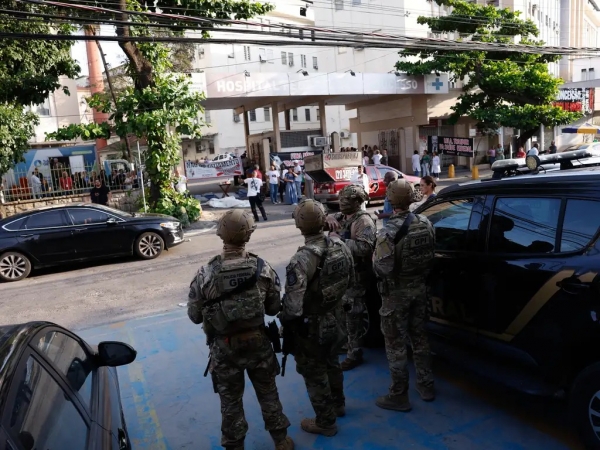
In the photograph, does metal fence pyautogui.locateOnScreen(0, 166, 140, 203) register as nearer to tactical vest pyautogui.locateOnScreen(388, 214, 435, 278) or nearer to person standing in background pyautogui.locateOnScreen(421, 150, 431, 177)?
tactical vest pyautogui.locateOnScreen(388, 214, 435, 278)

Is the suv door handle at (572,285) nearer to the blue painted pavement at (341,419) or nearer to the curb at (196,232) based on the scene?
the blue painted pavement at (341,419)

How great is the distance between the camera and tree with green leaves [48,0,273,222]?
45.4 ft

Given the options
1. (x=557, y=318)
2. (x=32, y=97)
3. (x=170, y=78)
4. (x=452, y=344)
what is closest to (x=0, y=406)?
(x=557, y=318)

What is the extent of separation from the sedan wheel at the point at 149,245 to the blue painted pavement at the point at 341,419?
5847mm

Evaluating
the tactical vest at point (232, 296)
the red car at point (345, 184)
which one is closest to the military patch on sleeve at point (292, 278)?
the tactical vest at point (232, 296)

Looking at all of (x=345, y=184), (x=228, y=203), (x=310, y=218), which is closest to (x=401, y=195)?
(x=310, y=218)

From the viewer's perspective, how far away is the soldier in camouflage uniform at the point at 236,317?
10.2 feet

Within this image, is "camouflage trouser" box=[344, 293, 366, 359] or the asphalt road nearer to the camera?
"camouflage trouser" box=[344, 293, 366, 359]

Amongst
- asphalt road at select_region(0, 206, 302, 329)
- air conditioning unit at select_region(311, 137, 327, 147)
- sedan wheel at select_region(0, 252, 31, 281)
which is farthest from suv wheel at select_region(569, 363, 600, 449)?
air conditioning unit at select_region(311, 137, 327, 147)

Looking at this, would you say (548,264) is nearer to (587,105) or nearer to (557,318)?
(557,318)

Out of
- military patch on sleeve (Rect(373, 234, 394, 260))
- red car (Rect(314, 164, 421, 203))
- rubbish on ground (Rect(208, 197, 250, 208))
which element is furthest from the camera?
rubbish on ground (Rect(208, 197, 250, 208))

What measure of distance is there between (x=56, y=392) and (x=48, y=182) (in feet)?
50.4

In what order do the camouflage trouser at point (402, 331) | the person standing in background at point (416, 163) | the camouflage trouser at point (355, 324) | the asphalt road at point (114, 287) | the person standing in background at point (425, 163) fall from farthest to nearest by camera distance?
the person standing in background at point (425, 163), the person standing in background at point (416, 163), the asphalt road at point (114, 287), the camouflage trouser at point (355, 324), the camouflage trouser at point (402, 331)

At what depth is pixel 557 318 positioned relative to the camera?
3014 millimetres
